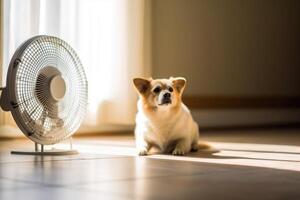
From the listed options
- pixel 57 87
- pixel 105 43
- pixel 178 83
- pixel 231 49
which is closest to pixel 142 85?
pixel 178 83

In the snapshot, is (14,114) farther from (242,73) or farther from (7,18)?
(242,73)

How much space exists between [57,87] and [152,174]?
0.76m

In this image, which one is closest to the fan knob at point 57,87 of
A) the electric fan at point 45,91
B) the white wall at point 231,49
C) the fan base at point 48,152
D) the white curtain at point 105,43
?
the electric fan at point 45,91

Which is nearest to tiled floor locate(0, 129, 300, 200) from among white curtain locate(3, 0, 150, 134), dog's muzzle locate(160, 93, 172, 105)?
dog's muzzle locate(160, 93, 172, 105)

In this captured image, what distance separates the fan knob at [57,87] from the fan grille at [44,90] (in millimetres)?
19

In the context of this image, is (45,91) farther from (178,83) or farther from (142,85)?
(178,83)

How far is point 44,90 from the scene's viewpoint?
2.54 meters

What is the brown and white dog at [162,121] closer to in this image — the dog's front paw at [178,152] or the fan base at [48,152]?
the dog's front paw at [178,152]

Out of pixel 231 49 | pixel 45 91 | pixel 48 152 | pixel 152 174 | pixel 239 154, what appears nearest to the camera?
pixel 152 174

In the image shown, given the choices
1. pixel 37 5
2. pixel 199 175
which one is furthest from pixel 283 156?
pixel 37 5

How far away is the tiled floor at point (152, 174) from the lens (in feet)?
5.18

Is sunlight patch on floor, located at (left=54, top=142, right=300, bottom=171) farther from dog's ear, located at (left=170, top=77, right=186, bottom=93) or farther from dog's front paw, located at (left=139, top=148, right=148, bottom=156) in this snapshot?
dog's ear, located at (left=170, top=77, right=186, bottom=93)

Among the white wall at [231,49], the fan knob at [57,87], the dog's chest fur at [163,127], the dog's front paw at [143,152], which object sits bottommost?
the dog's front paw at [143,152]

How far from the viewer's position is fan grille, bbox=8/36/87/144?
2.47m
